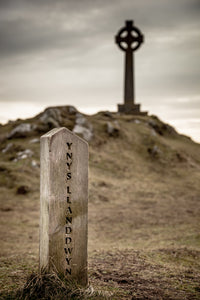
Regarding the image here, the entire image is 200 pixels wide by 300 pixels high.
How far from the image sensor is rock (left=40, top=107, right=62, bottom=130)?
19.3m

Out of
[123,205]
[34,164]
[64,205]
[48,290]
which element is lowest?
[48,290]

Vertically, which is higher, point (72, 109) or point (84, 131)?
point (72, 109)

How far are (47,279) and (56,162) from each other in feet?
4.01

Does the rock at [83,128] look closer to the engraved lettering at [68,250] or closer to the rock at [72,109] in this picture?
the rock at [72,109]

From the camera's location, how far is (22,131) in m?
19.2

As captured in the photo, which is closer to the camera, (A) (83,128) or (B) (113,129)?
(A) (83,128)

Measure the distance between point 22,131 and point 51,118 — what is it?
2.04 metres

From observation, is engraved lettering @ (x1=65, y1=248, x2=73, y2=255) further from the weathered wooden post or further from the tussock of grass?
the tussock of grass

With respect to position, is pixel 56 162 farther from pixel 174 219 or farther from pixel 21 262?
pixel 174 219

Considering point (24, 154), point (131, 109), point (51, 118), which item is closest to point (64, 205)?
point (24, 154)

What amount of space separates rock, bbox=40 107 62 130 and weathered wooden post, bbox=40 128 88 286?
52.2 feet

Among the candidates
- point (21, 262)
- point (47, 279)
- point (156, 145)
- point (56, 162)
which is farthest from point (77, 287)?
point (156, 145)

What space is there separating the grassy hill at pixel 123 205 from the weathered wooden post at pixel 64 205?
0.45 m

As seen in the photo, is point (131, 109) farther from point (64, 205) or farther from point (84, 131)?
point (64, 205)
